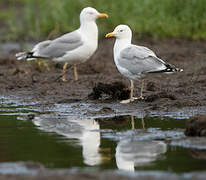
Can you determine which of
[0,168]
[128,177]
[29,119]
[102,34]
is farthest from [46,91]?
[102,34]

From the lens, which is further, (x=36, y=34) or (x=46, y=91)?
(x=36, y=34)

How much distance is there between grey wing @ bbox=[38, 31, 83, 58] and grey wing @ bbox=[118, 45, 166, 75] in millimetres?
2628

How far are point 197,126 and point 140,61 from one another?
2724 millimetres

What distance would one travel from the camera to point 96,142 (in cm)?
690

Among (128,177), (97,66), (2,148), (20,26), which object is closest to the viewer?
(128,177)

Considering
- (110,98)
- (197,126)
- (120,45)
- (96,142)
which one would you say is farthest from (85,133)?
(120,45)

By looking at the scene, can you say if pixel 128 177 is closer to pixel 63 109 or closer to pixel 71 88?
pixel 63 109

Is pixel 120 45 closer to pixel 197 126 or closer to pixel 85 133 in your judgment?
pixel 85 133

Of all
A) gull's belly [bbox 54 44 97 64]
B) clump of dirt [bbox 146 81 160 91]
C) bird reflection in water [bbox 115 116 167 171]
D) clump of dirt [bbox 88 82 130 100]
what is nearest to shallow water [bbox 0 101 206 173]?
bird reflection in water [bbox 115 116 167 171]

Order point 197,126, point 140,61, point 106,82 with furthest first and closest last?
point 106,82
point 140,61
point 197,126

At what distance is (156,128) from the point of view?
7512mm

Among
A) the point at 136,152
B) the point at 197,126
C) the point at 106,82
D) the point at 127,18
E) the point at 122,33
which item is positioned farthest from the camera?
the point at 127,18

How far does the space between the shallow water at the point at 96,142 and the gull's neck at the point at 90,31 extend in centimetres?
341

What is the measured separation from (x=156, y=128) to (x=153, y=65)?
1.84 m
